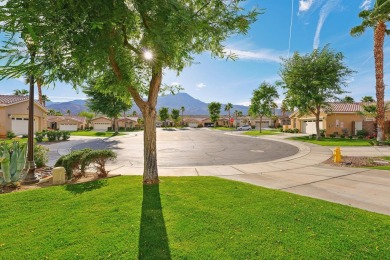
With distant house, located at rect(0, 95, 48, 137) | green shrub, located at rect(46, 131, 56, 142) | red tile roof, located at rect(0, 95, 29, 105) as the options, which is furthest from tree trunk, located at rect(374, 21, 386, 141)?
red tile roof, located at rect(0, 95, 29, 105)

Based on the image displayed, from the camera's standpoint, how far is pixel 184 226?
438cm

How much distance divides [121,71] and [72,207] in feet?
13.5

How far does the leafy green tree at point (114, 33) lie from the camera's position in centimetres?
358

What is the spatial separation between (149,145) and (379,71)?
24.0 meters

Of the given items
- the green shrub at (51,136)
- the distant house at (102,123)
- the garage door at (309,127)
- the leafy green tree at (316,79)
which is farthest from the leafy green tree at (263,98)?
the distant house at (102,123)

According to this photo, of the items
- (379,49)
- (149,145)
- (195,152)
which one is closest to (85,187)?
(149,145)

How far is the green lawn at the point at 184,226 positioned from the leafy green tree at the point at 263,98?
4223 centimetres

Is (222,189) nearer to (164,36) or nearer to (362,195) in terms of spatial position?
(362,195)

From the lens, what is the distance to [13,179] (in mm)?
7398

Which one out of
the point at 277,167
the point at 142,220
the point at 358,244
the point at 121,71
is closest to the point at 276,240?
the point at 358,244

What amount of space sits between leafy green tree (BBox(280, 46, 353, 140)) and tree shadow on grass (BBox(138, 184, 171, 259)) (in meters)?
25.2

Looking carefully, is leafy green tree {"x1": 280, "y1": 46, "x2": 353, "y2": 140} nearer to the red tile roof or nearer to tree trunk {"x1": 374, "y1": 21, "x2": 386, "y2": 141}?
tree trunk {"x1": 374, "y1": 21, "x2": 386, "y2": 141}

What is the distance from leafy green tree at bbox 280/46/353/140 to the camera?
26016mm

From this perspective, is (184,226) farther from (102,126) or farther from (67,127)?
(102,126)
